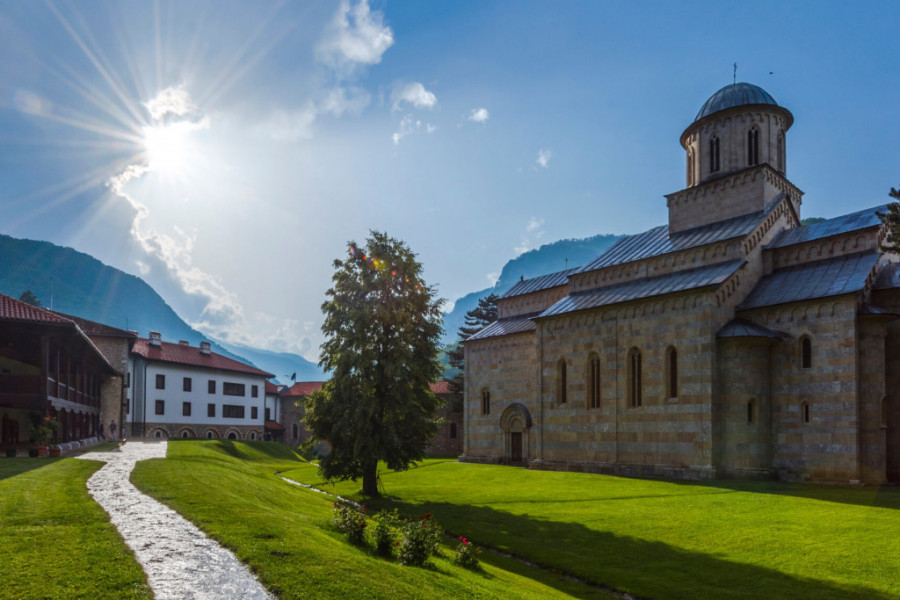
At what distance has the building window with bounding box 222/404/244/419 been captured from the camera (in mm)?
65062

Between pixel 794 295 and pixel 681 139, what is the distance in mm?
15652

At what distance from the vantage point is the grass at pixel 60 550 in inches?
321

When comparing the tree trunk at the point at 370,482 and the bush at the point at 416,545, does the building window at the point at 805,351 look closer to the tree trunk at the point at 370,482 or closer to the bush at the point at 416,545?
the tree trunk at the point at 370,482

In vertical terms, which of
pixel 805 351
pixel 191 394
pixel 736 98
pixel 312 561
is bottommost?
pixel 191 394

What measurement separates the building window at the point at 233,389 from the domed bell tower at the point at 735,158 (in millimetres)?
50023

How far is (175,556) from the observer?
9969 millimetres

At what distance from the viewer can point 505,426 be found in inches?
1647

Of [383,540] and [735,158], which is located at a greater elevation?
[735,158]

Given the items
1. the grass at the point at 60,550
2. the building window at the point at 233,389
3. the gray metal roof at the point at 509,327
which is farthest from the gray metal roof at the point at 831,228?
the building window at the point at 233,389

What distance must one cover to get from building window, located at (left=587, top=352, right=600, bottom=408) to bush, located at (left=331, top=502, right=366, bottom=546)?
23076 millimetres

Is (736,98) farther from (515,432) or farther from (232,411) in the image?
(232,411)

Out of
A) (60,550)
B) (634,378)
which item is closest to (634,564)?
(60,550)

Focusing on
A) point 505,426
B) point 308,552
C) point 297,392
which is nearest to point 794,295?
point 505,426

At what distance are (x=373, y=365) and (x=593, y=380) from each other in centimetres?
1489
